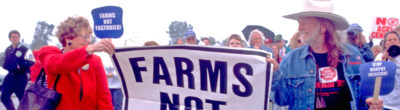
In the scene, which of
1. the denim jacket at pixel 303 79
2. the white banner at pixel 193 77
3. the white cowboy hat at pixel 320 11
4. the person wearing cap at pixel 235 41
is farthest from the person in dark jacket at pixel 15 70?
the white cowboy hat at pixel 320 11

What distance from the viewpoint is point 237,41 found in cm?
736

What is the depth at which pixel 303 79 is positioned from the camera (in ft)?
12.8

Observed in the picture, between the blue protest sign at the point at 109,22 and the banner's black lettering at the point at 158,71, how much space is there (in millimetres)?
396

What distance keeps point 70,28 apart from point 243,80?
5.19 feet

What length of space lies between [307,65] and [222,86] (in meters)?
0.69

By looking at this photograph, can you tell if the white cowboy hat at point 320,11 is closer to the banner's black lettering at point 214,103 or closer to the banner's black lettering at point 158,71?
the banner's black lettering at point 214,103

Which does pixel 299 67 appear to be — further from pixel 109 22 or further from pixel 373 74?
pixel 109 22

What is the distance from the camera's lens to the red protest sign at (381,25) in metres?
11.1

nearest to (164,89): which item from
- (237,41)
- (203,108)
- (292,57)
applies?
(203,108)

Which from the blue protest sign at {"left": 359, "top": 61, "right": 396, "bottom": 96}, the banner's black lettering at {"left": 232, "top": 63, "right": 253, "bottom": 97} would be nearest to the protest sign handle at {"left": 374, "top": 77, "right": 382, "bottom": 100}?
the blue protest sign at {"left": 359, "top": 61, "right": 396, "bottom": 96}

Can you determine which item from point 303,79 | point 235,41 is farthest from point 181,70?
point 235,41

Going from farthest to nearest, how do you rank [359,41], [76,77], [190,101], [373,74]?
[359,41] < [76,77] < [190,101] < [373,74]

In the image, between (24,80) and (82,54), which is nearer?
(82,54)

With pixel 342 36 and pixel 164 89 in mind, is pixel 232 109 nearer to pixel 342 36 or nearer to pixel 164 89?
pixel 164 89
